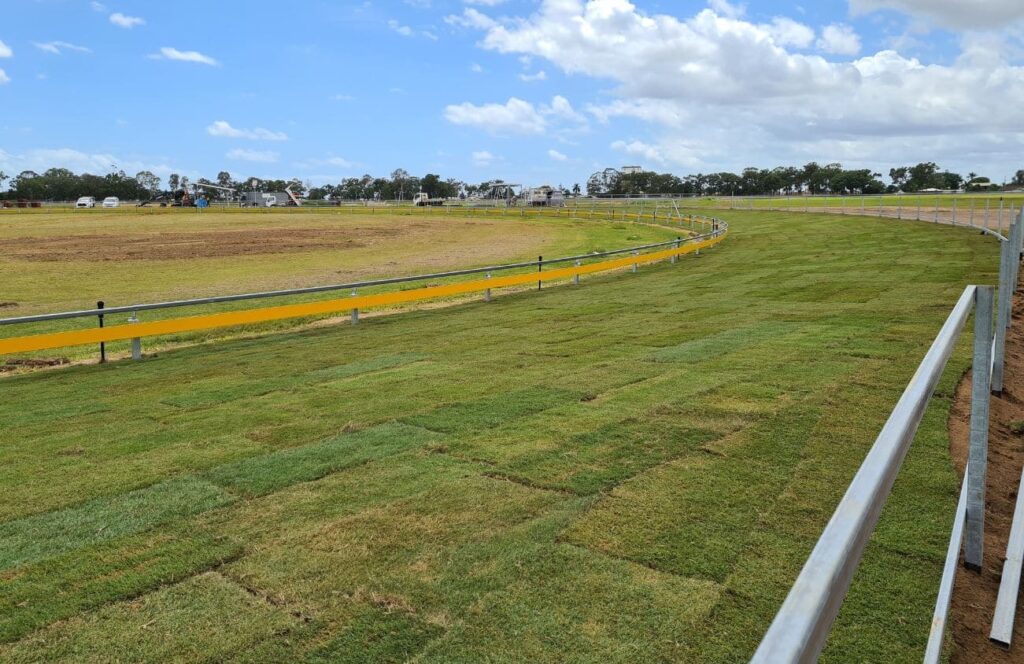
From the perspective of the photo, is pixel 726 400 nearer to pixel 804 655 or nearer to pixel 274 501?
pixel 274 501

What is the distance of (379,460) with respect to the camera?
20.4ft

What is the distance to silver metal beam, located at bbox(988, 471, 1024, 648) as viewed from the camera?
345 cm

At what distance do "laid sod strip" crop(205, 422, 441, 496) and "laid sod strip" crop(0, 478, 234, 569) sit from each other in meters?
0.22

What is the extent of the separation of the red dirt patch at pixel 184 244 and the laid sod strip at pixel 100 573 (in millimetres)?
32821

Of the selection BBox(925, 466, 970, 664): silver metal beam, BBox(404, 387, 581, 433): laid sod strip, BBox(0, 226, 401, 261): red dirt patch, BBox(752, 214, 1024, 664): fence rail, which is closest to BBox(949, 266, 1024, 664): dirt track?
BBox(925, 466, 970, 664): silver metal beam

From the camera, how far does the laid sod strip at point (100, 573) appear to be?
12.8 feet

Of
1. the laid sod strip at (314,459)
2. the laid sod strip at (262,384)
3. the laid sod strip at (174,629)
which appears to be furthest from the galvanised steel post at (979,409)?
the laid sod strip at (262,384)

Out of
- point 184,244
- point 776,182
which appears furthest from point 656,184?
point 184,244

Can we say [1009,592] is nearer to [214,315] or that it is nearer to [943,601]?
[943,601]

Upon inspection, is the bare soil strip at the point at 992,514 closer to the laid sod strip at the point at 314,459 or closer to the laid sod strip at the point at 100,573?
the laid sod strip at the point at 100,573

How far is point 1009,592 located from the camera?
3598mm

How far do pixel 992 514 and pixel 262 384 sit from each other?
772cm

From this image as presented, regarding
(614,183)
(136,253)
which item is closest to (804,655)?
(136,253)

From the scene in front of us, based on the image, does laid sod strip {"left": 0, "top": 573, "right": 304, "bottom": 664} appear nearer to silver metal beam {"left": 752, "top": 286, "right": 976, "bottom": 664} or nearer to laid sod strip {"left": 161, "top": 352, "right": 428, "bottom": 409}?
silver metal beam {"left": 752, "top": 286, "right": 976, "bottom": 664}
